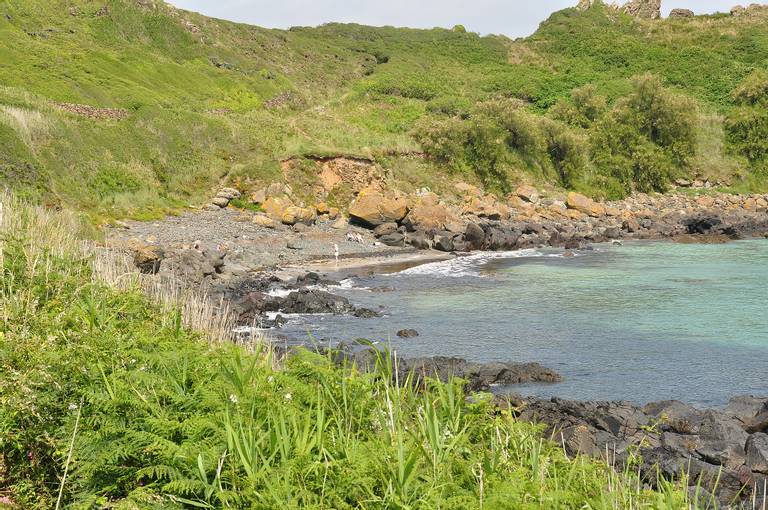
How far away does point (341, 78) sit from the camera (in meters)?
69.1

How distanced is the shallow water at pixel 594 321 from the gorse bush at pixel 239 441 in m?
3.27

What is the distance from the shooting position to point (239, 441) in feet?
16.1

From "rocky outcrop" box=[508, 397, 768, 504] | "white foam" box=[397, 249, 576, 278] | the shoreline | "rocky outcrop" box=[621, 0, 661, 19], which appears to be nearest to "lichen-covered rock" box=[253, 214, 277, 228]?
Answer: the shoreline

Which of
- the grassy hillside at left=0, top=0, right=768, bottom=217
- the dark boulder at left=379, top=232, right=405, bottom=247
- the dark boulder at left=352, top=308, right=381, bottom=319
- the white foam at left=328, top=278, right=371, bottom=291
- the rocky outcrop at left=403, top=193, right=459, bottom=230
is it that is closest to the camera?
the dark boulder at left=352, top=308, right=381, bottom=319

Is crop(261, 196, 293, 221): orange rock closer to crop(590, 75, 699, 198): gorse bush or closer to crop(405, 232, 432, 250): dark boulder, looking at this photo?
crop(405, 232, 432, 250): dark boulder

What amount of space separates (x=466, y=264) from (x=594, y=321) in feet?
34.8

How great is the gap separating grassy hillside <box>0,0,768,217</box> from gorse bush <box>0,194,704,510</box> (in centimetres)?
2127

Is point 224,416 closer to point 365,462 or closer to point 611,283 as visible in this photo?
point 365,462

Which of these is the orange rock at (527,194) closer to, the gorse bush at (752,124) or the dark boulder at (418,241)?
the dark boulder at (418,241)

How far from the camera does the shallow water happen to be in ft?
45.4

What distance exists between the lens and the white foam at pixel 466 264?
2660cm

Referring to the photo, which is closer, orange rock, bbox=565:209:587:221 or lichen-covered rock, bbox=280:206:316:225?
lichen-covered rock, bbox=280:206:316:225

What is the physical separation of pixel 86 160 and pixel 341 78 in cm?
4187

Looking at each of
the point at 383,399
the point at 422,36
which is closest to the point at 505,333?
the point at 383,399
